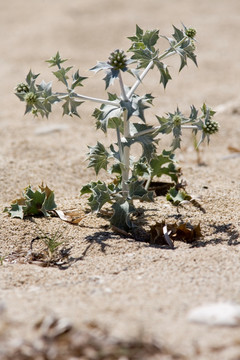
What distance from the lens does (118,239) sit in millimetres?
2904

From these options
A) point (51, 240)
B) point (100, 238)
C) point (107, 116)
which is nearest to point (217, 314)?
point (100, 238)

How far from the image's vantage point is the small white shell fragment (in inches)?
74.9

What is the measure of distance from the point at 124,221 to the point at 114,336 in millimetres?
1208

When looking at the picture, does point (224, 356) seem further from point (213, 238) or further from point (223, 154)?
point (223, 154)

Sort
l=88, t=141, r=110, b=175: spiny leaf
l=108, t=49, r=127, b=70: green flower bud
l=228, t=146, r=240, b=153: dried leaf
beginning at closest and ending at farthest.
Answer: l=108, t=49, r=127, b=70: green flower bud → l=88, t=141, r=110, b=175: spiny leaf → l=228, t=146, r=240, b=153: dried leaf

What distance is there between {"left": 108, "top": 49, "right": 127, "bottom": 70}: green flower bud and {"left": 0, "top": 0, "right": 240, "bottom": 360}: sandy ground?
961 mm

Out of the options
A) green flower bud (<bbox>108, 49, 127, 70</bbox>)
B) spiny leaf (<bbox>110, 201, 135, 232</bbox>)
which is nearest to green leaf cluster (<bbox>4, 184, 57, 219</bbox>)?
spiny leaf (<bbox>110, 201, 135, 232</bbox>)

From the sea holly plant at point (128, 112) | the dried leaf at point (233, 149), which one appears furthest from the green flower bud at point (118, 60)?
the dried leaf at point (233, 149)

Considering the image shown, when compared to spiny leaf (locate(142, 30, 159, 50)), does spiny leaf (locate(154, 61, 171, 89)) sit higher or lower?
lower

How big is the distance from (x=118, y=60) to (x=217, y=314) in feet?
4.66

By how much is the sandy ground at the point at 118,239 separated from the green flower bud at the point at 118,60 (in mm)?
961

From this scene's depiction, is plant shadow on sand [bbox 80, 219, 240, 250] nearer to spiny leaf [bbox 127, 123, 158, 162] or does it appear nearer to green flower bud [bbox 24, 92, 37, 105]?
spiny leaf [bbox 127, 123, 158, 162]

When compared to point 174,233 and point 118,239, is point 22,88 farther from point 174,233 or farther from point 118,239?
point 174,233

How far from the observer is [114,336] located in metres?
1.83
